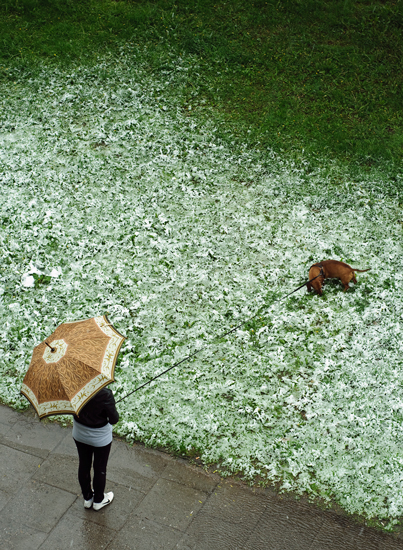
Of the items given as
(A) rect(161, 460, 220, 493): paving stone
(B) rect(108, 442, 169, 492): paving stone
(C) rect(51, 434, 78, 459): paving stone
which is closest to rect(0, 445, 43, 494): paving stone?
(C) rect(51, 434, 78, 459): paving stone

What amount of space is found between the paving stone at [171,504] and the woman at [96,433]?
1.77 feet

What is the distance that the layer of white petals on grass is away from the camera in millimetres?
5363

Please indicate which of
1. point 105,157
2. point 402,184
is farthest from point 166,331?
point 402,184

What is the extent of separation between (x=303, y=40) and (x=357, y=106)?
298 centimetres

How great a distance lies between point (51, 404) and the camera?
375 centimetres

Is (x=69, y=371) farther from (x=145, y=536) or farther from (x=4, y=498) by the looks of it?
(x=4, y=498)

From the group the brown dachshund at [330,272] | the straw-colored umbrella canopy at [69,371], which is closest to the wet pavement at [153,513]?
the straw-colored umbrella canopy at [69,371]

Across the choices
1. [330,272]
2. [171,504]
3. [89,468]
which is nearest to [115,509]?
[171,504]

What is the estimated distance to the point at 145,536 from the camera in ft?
14.9

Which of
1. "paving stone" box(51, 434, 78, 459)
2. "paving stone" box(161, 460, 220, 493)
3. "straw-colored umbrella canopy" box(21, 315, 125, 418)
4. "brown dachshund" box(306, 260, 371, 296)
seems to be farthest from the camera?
"brown dachshund" box(306, 260, 371, 296)

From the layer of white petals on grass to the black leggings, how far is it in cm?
87

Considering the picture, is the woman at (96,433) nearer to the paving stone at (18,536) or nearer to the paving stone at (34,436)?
the paving stone at (18,536)

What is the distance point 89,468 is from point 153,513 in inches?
34.2

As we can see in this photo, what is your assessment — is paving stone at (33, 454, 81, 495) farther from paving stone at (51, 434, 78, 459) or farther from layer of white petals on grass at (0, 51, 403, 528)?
layer of white petals on grass at (0, 51, 403, 528)
